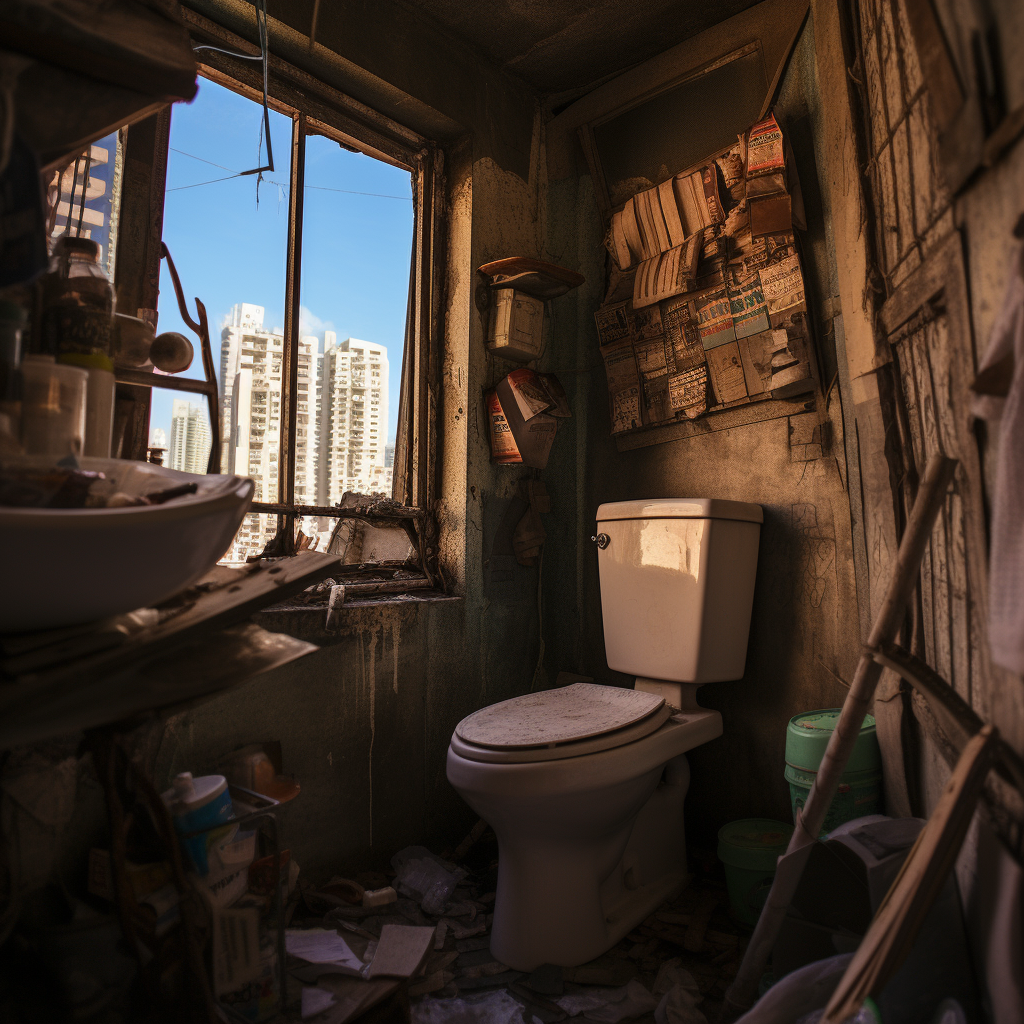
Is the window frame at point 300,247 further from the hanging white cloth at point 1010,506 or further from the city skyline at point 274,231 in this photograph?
the hanging white cloth at point 1010,506

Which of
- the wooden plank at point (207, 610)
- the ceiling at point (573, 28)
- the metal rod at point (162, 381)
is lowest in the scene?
the wooden plank at point (207, 610)

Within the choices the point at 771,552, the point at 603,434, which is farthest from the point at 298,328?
the point at 771,552

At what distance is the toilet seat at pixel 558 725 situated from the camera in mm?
1364

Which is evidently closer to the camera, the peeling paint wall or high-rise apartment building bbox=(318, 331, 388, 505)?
the peeling paint wall

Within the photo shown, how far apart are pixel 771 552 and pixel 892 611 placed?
89 cm

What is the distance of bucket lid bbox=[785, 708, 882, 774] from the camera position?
1.36 meters

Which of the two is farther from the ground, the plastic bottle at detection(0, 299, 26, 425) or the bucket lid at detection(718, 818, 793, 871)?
the plastic bottle at detection(0, 299, 26, 425)

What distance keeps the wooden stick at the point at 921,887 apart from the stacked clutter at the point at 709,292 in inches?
47.6

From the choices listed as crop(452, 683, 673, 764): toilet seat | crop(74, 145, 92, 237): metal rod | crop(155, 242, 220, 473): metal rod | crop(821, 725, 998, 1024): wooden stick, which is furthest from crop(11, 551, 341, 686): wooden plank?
crop(74, 145, 92, 237): metal rod

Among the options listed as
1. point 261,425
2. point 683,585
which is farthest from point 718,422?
point 261,425

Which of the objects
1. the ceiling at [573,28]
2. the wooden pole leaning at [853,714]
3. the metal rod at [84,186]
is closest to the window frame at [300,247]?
the metal rod at [84,186]

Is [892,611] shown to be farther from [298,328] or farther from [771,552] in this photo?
[298,328]

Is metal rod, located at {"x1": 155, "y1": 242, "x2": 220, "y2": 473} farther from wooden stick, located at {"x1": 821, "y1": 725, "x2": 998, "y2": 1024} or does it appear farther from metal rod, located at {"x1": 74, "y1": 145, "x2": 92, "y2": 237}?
→ wooden stick, located at {"x1": 821, "y1": 725, "x2": 998, "y2": 1024}

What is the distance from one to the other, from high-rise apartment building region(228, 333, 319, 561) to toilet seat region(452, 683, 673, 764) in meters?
0.77
